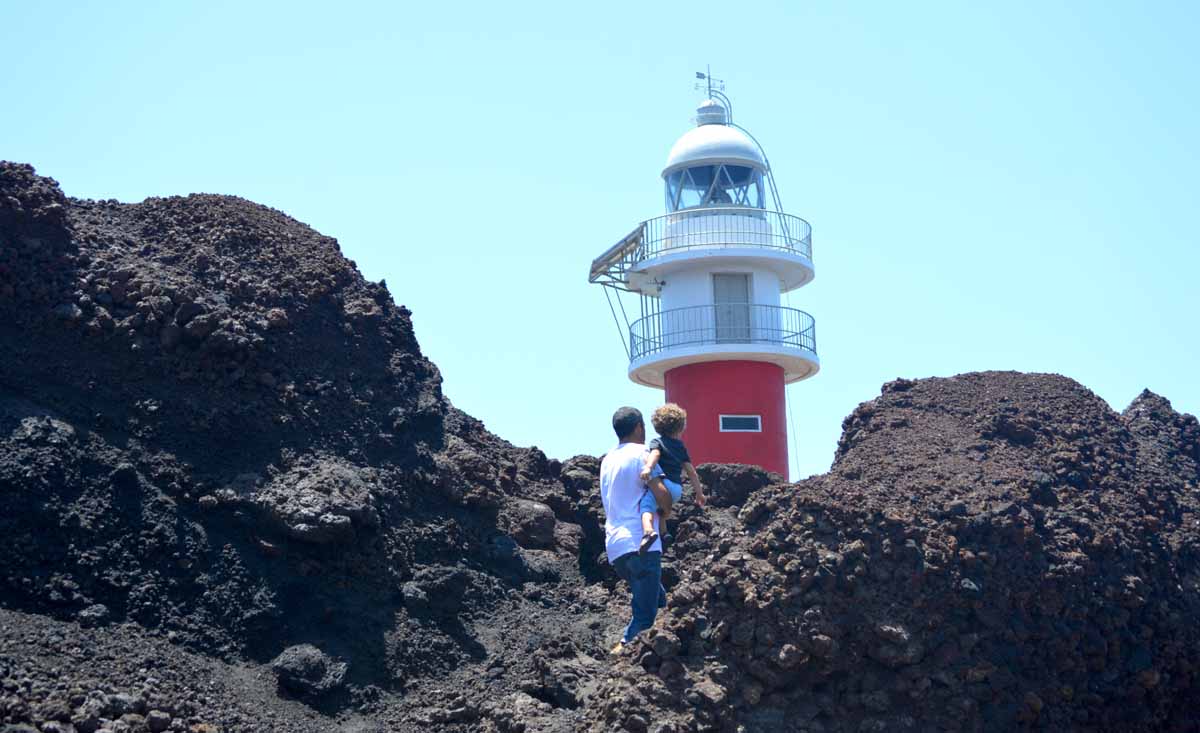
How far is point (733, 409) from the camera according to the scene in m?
22.2

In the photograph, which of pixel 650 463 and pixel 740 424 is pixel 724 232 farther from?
pixel 650 463

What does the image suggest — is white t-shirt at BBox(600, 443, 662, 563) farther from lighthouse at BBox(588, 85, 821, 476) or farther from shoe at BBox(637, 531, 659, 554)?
lighthouse at BBox(588, 85, 821, 476)

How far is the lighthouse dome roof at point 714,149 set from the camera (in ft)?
78.8

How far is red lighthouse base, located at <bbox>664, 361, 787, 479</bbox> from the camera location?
72.4ft

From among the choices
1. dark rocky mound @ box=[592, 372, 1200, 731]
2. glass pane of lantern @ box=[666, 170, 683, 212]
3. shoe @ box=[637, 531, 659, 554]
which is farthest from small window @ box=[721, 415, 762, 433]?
shoe @ box=[637, 531, 659, 554]

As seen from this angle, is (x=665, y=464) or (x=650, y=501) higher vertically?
(x=665, y=464)

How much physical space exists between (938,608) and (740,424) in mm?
12842

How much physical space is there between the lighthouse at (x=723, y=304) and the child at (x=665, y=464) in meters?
12.2

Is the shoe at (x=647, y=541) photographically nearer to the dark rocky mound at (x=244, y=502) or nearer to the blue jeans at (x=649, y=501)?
the blue jeans at (x=649, y=501)

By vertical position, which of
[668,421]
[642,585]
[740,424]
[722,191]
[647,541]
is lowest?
[642,585]

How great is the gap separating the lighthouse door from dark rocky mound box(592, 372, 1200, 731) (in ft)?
36.3

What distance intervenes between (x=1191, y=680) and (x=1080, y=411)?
320cm

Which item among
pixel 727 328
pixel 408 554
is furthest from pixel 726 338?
pixel 408 554

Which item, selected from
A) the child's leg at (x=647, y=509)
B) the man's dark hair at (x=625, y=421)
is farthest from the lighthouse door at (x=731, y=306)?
the child's leg at (x=647, y=509)
